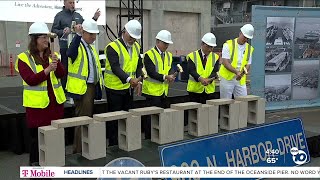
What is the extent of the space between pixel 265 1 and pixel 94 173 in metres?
42.3

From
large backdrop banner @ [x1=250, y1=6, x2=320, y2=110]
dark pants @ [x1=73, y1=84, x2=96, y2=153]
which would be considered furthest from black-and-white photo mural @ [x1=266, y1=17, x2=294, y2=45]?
dark pants @ [x1=73, y1=84, x2=96, y2=153]

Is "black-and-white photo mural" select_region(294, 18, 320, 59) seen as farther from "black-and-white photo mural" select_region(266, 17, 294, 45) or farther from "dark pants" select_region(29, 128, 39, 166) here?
"dark pants" select_region(29, 128, 39, 166)

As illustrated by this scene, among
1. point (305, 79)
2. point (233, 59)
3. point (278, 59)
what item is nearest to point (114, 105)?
point (233, 59)

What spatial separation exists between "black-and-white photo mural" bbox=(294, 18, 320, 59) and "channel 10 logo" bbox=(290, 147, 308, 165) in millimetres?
3900

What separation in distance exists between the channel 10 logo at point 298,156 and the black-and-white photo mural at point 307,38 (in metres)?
3.90

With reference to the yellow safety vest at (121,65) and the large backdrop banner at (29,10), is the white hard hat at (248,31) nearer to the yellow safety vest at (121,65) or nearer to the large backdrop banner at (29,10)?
the yellow safety vest at (121,65)

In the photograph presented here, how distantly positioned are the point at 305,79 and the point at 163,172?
5.78m

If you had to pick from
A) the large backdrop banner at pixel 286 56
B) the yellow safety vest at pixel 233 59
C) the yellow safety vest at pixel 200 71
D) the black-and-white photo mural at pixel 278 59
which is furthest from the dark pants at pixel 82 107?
the black-and-white photo mural at pixel 278 59

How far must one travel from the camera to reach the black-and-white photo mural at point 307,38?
7.13 metres

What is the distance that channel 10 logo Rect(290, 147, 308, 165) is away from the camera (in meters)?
3.64

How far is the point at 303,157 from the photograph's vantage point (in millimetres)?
3758

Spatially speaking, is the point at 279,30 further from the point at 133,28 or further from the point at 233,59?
the point at 133,28

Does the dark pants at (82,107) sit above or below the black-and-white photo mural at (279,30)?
below

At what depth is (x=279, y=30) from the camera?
687 centimetres
